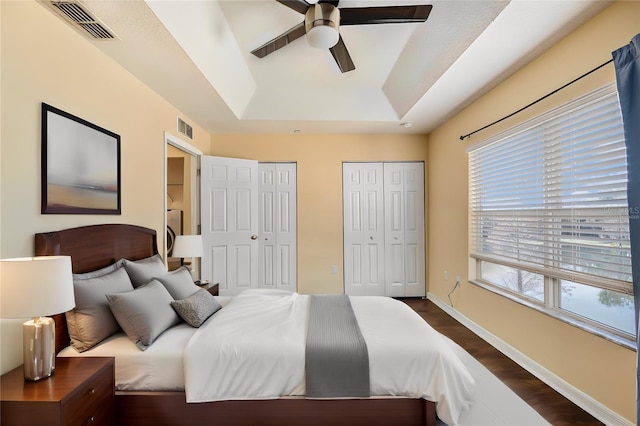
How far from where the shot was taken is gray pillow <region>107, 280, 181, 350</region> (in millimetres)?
1811

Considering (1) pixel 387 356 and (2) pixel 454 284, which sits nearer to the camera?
(1) pixel 387 356

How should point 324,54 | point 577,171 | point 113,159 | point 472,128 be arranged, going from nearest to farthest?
point 577,171 → point 113,159 → point 324,54 → point 472,128

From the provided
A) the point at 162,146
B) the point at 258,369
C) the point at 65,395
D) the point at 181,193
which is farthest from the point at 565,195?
the point at 181,193

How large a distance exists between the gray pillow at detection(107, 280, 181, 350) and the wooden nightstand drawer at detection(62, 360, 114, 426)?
24 cm

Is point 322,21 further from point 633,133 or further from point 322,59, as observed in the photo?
point 633,133

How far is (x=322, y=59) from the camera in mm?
3268

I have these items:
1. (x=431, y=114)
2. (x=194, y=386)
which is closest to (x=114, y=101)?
(x=194, y=386)

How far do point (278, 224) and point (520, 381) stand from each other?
3.39m

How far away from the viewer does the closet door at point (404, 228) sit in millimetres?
4699

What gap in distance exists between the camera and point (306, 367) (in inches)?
67.7

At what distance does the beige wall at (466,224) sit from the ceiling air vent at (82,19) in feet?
10.4

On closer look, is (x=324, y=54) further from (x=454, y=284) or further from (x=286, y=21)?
(x=454, y=284)

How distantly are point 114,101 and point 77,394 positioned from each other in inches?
81.7

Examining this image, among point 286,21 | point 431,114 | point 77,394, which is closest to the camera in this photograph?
point 77,394
